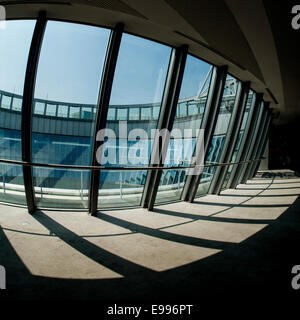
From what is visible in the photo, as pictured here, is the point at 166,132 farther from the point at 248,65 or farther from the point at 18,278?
the point at 18,278

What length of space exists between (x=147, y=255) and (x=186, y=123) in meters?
3.89

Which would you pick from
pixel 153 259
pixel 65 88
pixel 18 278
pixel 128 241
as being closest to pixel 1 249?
pixel 18 278

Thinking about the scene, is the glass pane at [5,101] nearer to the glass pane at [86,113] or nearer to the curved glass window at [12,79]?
the curved glass window at [12,79]

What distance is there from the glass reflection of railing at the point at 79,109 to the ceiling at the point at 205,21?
147 cm

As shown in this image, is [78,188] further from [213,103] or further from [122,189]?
[213,103]

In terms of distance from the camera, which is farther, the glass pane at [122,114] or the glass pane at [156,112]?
the glass pane at [156,112]

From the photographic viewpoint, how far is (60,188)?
4.85 meters

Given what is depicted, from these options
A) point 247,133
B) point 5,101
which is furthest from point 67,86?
point 247,133

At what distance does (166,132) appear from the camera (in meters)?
4.77

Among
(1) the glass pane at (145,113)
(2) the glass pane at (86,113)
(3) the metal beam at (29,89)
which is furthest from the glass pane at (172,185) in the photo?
(3) the metal beam at (29,89)

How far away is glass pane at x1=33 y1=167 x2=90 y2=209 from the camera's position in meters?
4.54

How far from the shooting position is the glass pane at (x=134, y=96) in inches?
166

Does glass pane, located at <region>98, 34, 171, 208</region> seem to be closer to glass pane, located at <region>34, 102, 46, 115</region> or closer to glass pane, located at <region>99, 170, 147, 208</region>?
glass pane, located at <region>99, 170, 147, 208</region>
